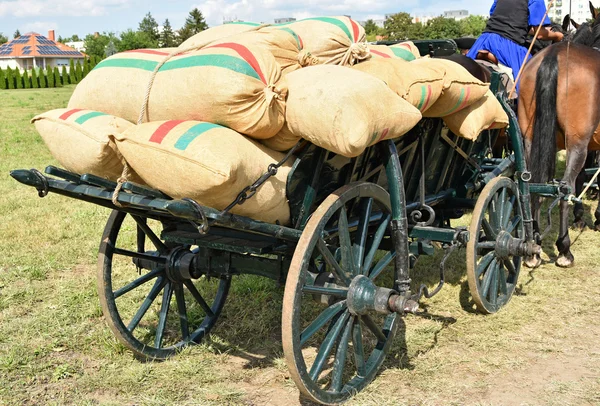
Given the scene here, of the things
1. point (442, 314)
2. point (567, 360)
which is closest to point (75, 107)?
point (442, 314)

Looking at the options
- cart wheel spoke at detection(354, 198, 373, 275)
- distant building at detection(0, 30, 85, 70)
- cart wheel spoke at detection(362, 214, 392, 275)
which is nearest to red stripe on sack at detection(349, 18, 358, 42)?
cart wheel spoke at detection(354, 198, 373, 275)

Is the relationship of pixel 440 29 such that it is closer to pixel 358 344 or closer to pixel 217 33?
pixel 217 33

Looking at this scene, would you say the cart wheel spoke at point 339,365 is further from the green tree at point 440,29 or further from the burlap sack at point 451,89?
the green tree at point 440,29

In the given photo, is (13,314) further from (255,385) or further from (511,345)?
(511,345)

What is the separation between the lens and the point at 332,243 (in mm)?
3596

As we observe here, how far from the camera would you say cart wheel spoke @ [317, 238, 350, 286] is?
9.50 feet

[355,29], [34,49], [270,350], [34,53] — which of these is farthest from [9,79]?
[34,49]

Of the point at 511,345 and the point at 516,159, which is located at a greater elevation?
the point at 516,159

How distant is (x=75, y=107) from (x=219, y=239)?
96 cm

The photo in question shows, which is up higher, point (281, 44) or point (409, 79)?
point (281, 44)

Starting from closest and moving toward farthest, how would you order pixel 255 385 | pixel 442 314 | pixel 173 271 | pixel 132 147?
pixel 132 147
pixel 255 385
pixel 173 271
pixel 442 314

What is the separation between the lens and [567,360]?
3.68 meters

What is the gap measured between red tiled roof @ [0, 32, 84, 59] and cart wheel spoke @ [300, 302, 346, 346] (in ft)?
248

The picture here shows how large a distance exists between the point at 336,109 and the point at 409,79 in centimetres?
71
